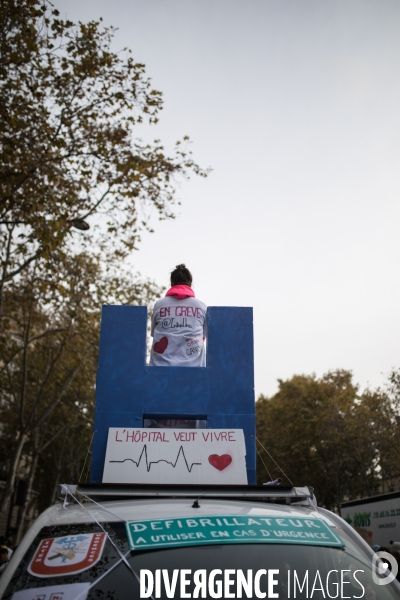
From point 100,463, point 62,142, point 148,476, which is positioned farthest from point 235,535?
point 62,142

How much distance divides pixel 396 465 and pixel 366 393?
399 centimetres

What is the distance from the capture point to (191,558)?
2.38 m

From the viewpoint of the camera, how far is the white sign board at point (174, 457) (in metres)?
3.87

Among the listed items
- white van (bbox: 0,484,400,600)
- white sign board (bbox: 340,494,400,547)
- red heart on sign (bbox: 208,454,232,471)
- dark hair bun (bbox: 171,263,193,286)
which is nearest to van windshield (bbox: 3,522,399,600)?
white van (bbox: 0,484,400,600)

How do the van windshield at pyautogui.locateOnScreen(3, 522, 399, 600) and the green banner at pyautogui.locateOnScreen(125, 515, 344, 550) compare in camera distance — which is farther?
the green banner at pyautogui.locateOnScreen(125, 515, 344, 550)

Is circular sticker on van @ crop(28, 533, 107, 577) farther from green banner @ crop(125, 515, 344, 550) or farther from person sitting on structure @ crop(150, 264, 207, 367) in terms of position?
person sitting on structure @ crop(150, 264, 207, 367)

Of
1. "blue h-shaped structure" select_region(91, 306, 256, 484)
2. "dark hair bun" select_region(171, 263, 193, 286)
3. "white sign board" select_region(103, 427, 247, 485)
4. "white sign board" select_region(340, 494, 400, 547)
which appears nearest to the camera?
"white sign board" select_region(103, 427, 247, 485)

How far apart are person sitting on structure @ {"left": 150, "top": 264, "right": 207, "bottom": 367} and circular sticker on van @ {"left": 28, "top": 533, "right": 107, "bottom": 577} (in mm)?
2421

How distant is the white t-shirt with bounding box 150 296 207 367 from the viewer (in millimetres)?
4961

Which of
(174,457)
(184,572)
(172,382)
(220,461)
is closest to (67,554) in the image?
(184,572)

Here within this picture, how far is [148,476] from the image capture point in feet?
12.6

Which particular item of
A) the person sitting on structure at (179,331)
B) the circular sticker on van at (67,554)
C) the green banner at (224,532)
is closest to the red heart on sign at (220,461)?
the person sitting on structure at (179,331)

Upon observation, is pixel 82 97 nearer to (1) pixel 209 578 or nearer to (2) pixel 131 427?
(2) pixel 131 427

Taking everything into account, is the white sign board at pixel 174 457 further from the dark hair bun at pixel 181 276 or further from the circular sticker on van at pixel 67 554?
the dark hair bun at pixel 181 276
